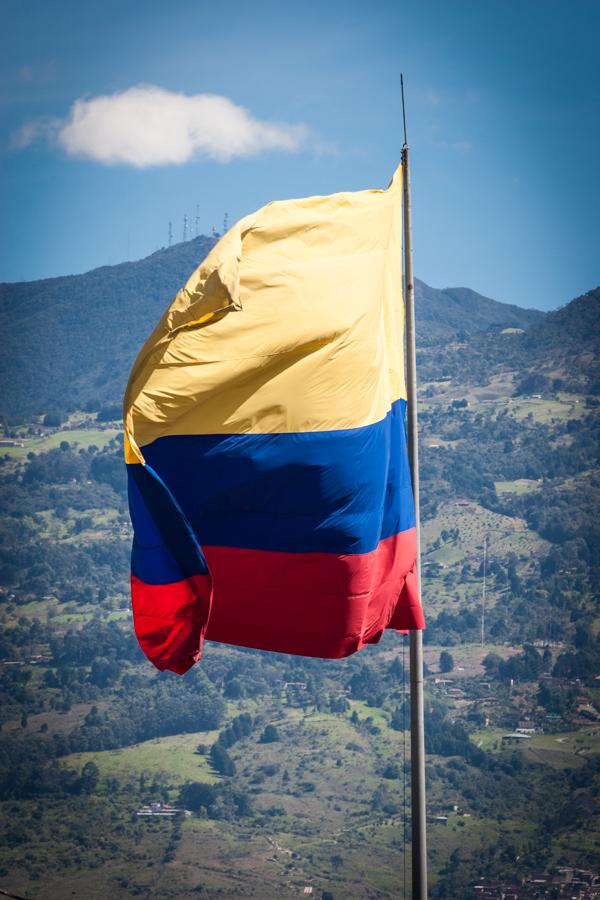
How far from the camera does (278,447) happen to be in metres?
12.5

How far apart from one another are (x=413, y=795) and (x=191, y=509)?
345 centimetres

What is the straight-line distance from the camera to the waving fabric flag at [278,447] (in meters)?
12.3

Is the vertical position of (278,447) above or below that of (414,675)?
above

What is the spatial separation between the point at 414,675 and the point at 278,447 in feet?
7.87

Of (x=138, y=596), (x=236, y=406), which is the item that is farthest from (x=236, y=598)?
(x=236, y=406)

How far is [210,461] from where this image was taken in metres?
12.8

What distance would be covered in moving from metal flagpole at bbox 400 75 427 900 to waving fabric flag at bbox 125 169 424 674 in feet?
1.09

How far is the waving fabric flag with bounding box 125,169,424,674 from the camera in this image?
12.3 meters

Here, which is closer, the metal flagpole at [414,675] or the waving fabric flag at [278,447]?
the metal flagpole at [414,675]

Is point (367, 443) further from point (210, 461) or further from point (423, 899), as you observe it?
point (423, 899)

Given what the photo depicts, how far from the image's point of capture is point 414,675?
1166 cm

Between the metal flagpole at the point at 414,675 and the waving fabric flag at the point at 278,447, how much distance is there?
33 cm

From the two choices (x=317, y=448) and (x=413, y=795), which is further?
(x=317, y=448)

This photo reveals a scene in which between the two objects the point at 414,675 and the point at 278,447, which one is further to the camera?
the point at 278,447
